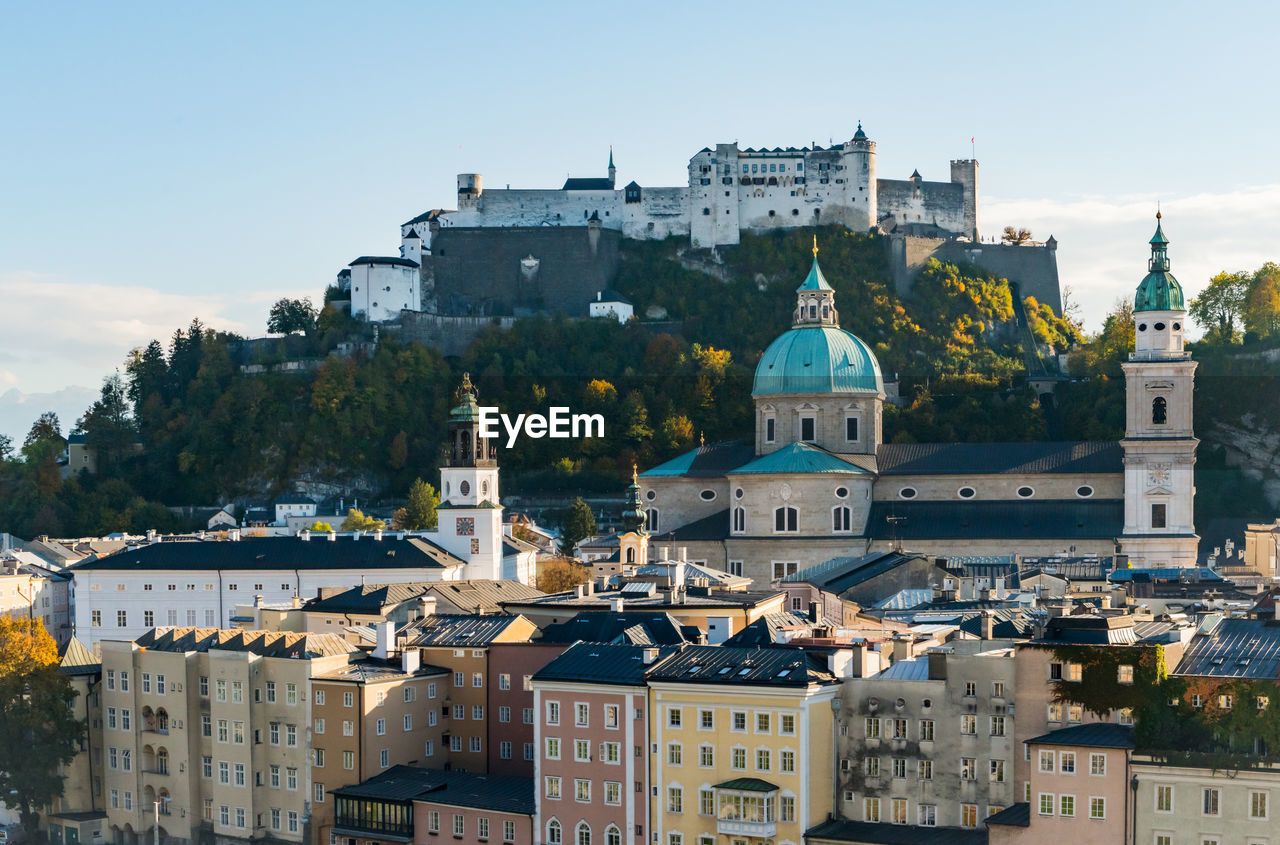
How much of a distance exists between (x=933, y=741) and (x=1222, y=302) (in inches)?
2968

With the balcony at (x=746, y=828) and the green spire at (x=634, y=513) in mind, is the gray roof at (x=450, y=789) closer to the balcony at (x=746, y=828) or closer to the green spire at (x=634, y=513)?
the balcony at (x=746, y=828)

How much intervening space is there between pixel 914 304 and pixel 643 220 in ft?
60.4

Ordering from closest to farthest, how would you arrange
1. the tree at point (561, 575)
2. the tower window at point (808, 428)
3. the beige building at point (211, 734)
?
the beige building at point (211, 734) < the tree at point (561, 575) < the tower window at point (808, 428)

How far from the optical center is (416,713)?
45594 millimetres

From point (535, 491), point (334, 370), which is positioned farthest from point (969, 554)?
point (334, 370)

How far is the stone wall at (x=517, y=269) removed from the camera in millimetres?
117188

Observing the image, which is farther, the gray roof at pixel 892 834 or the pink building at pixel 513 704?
the pink building at pixel 513 704

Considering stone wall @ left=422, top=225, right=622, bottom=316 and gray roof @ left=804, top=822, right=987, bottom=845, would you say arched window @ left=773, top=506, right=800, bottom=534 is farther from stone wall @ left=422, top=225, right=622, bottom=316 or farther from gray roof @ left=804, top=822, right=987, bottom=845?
stone wall @ left=422, top=225, right=622, bottom=316

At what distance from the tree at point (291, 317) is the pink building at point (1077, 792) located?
87154 millimetres

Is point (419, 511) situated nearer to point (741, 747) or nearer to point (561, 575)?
point (561, 575)

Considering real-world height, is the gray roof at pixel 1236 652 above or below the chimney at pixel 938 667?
above

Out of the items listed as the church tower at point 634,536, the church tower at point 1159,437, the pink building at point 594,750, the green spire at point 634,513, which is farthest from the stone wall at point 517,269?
the pink building at point 594,750

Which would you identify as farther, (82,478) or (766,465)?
(82,478)

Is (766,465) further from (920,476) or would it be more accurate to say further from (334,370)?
(334,370)
